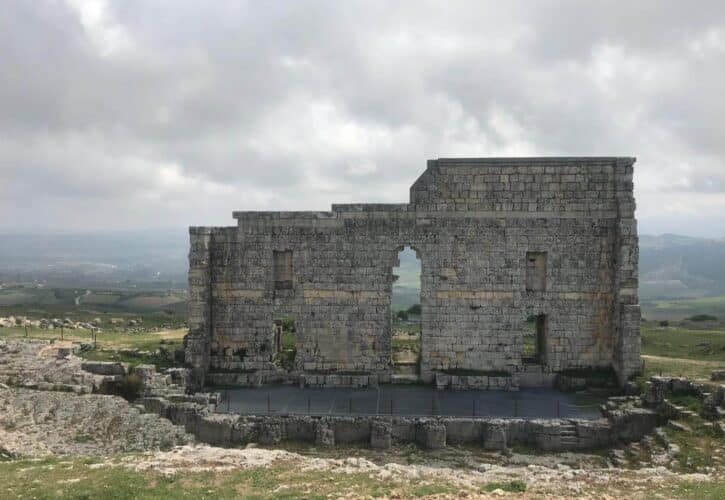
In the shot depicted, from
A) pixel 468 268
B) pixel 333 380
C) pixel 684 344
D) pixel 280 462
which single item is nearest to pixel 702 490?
pixel 280 462

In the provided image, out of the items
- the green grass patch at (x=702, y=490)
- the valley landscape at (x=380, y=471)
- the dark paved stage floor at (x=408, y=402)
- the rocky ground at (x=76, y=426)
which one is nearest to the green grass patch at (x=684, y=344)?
the valley landscape at (x=380, y=471)

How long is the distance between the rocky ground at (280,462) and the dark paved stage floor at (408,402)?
195 centimetres

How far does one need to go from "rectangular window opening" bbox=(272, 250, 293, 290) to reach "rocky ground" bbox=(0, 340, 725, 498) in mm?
7264

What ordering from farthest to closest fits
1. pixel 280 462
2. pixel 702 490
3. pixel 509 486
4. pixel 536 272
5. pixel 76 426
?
pixel 536 272
pixel 76 426
pixel 280 462
pixel 509 486
pixel 702 490

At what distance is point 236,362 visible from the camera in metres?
22.9

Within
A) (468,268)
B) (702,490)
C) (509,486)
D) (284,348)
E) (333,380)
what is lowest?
(509,486)

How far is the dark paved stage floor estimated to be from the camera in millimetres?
18688

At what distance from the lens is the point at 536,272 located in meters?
22.5

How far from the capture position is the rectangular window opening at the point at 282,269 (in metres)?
23.0

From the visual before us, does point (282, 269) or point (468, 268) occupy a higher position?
point (468, 268)

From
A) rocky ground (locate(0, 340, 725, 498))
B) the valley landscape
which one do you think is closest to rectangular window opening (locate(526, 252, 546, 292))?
the valley landscape

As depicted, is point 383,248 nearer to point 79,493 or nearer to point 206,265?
point 206,265

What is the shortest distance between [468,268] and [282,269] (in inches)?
291

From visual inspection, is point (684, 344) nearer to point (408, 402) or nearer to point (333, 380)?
point (408, 402)
